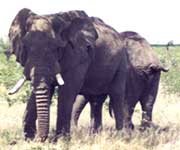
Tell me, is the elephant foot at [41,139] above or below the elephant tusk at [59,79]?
below

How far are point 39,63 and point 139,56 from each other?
390cm

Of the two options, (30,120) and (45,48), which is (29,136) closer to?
(30,120)

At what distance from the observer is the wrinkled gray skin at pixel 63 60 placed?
27.3ft

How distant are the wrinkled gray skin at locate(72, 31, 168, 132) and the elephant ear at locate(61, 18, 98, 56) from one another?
1.99 meters

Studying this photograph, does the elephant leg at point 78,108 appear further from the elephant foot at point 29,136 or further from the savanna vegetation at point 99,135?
the elephant foot at point 29,136

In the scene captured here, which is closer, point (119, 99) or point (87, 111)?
point (119, 99)

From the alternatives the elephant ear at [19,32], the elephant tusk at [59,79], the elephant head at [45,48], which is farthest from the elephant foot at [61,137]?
the elephant ear at [19,32]

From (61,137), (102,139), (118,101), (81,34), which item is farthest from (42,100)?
(118,101)

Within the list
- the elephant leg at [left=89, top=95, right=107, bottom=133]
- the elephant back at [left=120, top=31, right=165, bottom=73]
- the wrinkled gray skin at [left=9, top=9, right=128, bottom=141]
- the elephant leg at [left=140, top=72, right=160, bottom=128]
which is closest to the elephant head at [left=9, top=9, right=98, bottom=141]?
the wrinkled gray skin at [left=9, top=9, right=128, bottom=141]

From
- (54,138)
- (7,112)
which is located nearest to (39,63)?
(54,138)

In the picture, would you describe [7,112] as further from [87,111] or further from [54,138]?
[54,138]

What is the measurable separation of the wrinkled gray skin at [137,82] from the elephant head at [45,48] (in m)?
2.29

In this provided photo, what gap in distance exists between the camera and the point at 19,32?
29.0ft

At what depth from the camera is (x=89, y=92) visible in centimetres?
1036
